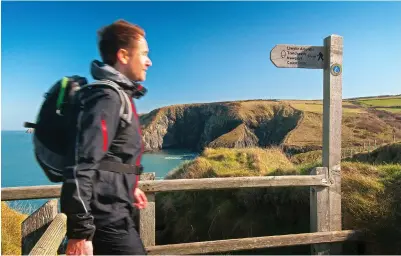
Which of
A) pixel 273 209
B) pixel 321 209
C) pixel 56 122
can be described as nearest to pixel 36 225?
pixel 56 122

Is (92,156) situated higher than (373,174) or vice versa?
(92,156)

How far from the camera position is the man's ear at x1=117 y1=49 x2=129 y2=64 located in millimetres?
1845

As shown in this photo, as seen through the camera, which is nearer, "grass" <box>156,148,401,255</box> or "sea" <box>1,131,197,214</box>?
"grass" <box>156,148,401,255</box>

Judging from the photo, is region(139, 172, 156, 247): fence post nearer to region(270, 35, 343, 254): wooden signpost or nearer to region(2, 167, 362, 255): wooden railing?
region(2, 167, 362, 255): wooden railing

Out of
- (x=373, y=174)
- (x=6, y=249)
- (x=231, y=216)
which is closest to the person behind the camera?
(x=6, y=249)

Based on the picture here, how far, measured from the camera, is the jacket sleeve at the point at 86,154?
1.43 metres

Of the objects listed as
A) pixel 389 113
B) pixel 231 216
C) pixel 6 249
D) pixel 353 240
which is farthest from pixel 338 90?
pixel 389 113

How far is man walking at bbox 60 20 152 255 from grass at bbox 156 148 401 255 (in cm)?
347

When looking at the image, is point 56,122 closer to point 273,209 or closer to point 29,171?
point 273,209

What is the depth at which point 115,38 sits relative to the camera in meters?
1.84

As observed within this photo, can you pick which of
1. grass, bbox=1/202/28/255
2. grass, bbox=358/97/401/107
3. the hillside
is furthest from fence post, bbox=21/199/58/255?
grass, bbox=358/97/401/107

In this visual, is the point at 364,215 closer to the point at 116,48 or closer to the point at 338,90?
the point at 338,90

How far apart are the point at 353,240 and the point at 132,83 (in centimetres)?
375

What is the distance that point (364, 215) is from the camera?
4.30m
